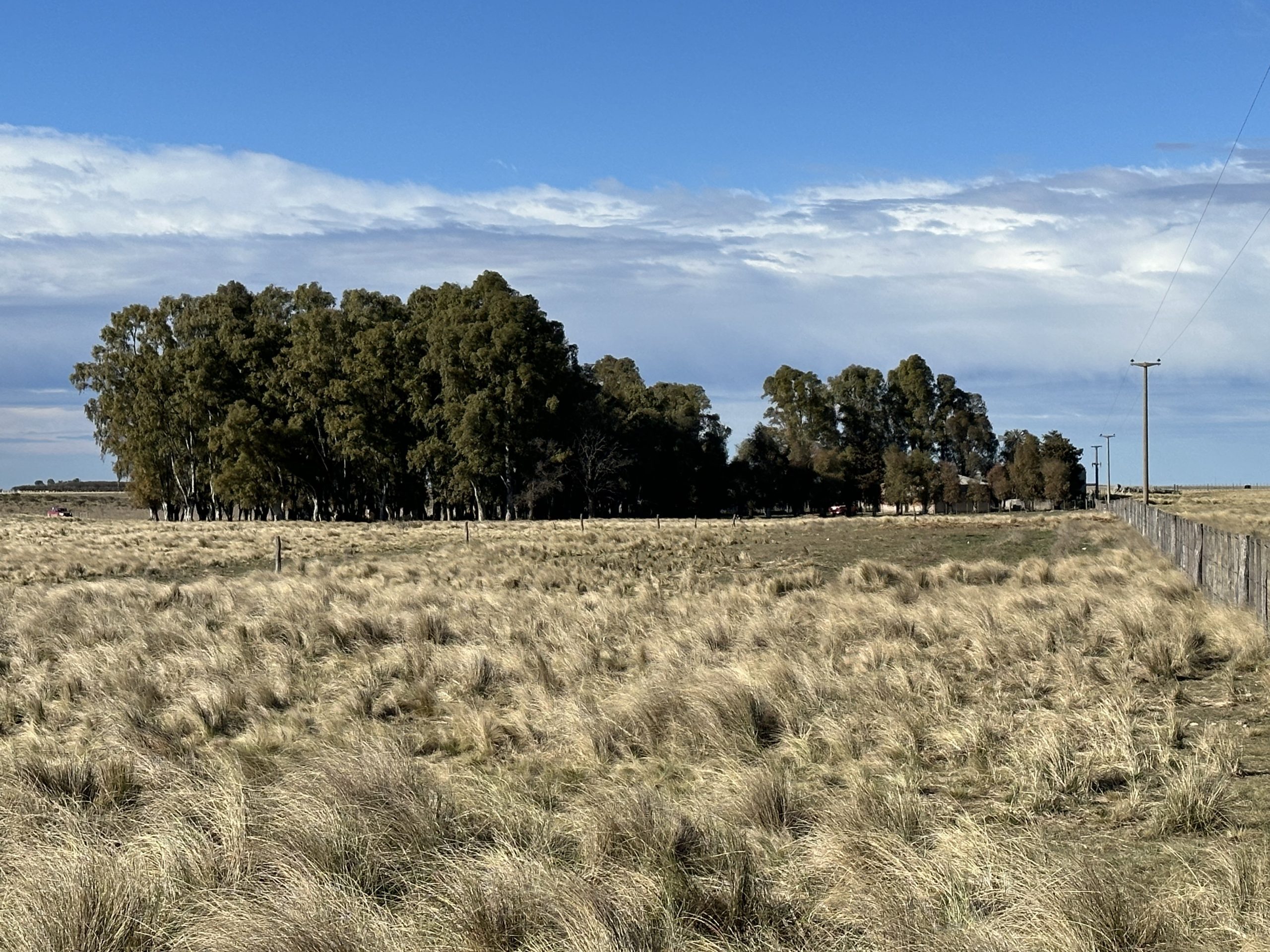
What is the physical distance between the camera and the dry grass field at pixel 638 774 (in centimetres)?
505

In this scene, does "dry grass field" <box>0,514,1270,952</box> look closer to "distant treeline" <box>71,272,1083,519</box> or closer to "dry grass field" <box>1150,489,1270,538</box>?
"dry grass field" <box>1150,489,1270,538</box>

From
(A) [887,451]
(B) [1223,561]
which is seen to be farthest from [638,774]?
(A) [887,451]

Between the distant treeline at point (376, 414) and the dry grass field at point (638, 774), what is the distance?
154 ft

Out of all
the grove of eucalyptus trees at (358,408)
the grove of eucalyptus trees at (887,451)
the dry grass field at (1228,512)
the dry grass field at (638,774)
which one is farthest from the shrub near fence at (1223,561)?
the grove of eucalyptus trees at (887,451)

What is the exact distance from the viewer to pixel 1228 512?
213ft

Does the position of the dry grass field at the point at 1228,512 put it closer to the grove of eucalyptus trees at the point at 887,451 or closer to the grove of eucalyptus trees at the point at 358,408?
the grove of eucalyptus trees at the point at 887,451

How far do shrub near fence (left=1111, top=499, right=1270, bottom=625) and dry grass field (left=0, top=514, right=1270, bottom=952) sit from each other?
464 millimetres

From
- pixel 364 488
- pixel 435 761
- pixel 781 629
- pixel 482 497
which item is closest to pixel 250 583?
pixel 781 629

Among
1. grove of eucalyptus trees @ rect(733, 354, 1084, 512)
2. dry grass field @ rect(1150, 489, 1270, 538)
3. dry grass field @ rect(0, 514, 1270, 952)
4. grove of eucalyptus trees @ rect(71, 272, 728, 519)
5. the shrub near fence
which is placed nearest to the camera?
dry grass field @ rect(0, 514, 1270, 952)

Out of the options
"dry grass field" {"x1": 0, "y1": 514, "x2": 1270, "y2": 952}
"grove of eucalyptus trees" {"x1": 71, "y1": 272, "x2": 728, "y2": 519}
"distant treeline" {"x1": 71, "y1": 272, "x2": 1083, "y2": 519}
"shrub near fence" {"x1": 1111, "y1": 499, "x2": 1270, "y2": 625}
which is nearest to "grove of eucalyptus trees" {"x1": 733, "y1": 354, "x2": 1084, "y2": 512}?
"distant treeline" {"x1": 71, "y1": 272, "x2": 1083, "y2": 519}

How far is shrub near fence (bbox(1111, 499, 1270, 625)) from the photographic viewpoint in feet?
43.5

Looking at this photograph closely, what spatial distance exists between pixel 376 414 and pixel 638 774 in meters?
60.4

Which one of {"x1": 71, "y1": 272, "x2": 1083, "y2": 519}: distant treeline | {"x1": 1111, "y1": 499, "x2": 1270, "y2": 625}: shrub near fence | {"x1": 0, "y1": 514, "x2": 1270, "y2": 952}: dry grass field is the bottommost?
{"x1": 0, "y1": 514, "x2": 1270, "y2": 952}: dry grass field

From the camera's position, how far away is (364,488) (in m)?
75.2
